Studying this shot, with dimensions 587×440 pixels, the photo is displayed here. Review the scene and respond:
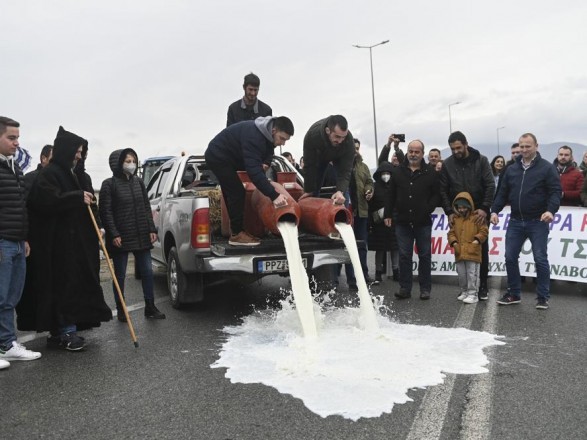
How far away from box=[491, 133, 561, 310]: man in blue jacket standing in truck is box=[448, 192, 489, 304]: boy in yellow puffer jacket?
0.84 feet

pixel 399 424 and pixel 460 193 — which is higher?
pixel 460 193

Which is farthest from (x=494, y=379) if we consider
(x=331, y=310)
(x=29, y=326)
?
(x=29, y=326)

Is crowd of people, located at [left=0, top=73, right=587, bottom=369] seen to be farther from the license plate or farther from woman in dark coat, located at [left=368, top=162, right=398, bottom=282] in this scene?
the license plate

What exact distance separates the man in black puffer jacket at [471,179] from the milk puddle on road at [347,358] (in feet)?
6.39

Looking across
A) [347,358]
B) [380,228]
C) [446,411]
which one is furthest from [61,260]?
[380,228]

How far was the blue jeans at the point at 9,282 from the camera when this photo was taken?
425 cm

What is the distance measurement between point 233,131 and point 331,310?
7.08 feet

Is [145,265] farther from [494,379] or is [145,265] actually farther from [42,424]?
[494,379]

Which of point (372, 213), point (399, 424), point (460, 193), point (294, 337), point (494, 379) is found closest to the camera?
point (399, 424)

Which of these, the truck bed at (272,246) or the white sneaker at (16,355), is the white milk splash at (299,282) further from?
the white sneaker at (16,355)

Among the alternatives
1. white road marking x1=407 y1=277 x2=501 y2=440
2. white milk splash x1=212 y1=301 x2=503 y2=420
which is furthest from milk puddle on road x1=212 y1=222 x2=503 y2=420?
white road marking x1=407 y1=277 x2=501 y2=440

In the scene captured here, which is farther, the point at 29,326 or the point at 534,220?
the point at 534,220

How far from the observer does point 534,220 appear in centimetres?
599

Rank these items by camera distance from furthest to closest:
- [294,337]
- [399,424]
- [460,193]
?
[460,193] < [294,337] < [399,424]
